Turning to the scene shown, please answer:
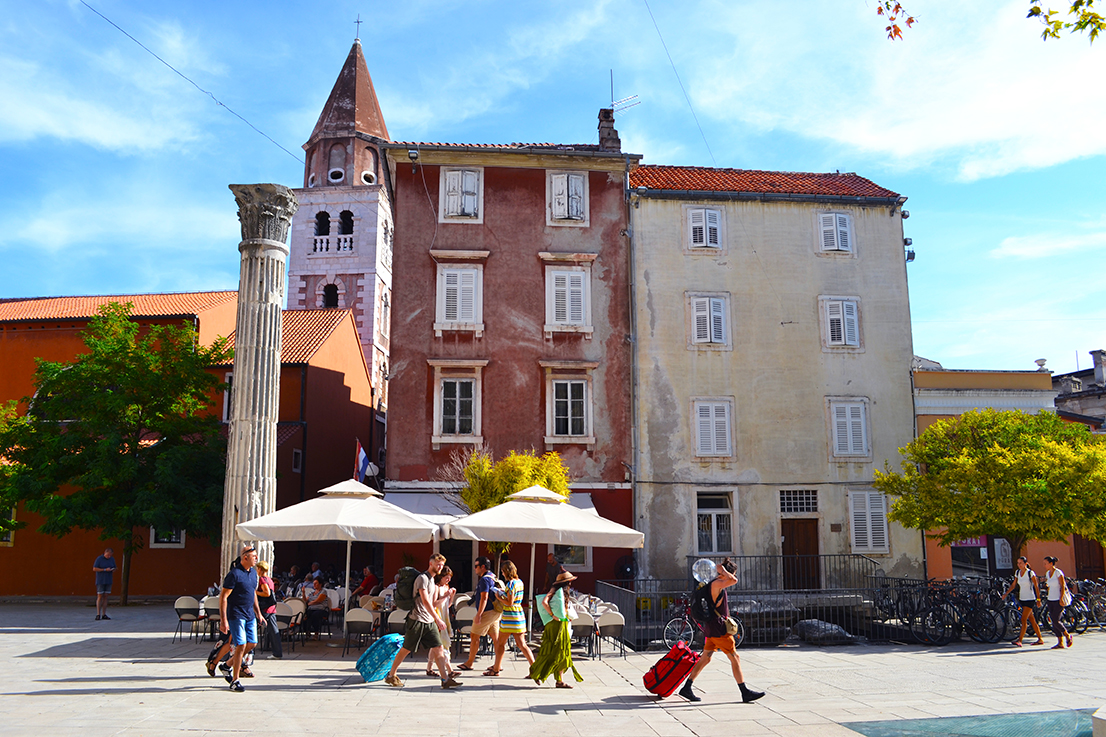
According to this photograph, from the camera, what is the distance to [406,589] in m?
11.6

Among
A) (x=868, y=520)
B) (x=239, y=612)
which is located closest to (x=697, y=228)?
(x=868, y=520)

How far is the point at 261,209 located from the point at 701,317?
43.0 ft

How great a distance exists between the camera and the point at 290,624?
14.7 meters

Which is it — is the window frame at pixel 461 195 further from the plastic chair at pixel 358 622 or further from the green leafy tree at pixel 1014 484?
the green leafy tree at pixel 1014 484

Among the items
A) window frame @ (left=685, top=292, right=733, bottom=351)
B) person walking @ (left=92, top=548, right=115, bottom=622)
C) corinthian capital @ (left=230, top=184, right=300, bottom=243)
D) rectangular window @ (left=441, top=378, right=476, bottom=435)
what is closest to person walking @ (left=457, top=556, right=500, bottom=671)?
corinthian capital @ (left=230, top=184, right=300, bottom=243)

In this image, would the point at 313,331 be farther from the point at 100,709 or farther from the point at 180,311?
the point at 100,709

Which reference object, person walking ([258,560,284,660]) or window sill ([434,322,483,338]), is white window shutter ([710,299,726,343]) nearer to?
window sill ([434,322,483,338])

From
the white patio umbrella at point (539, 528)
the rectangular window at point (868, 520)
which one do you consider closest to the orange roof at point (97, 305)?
the white patio umbrella at point (539, 528)

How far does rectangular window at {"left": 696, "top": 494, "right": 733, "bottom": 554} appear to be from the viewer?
23766 millimetres

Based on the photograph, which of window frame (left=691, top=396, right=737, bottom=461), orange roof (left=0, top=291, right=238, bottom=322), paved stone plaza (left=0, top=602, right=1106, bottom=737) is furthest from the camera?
orange roof (left=0, top=291, right=238, bottom=322)

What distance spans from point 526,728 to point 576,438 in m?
14.9

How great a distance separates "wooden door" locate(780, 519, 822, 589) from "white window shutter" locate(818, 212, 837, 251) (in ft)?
27.9

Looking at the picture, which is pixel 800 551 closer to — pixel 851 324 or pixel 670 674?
pixel 851 324

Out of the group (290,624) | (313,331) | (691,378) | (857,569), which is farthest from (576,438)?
(313,331)
